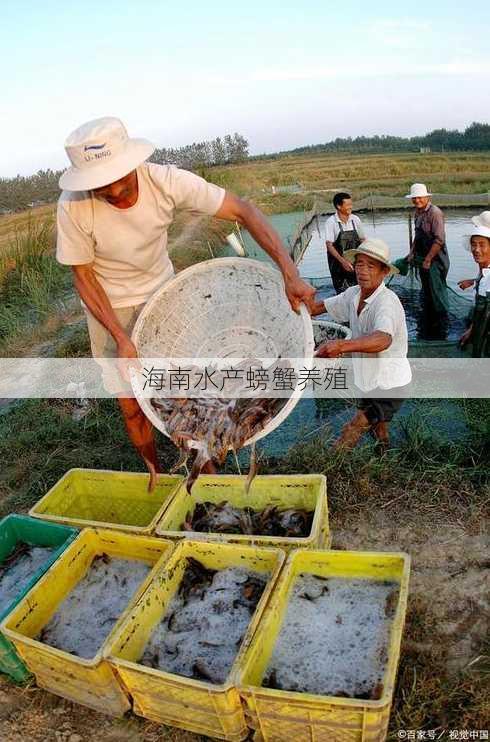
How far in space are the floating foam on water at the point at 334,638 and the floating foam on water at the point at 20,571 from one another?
153cm

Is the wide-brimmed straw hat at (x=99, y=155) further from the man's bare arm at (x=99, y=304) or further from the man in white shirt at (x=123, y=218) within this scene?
the man's bare arm at (x=99, y=304)

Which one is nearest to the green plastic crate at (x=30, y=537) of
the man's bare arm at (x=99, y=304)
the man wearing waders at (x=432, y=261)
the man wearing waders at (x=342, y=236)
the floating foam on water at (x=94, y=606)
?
the floating foam on water at (x=94, y=606)

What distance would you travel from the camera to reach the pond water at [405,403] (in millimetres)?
4520

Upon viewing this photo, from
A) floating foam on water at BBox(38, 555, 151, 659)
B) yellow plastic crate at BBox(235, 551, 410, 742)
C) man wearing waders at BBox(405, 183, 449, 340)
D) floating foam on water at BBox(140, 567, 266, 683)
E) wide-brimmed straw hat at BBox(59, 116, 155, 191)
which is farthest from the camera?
man wearing waders at BBox(405, 183, 449, 340)

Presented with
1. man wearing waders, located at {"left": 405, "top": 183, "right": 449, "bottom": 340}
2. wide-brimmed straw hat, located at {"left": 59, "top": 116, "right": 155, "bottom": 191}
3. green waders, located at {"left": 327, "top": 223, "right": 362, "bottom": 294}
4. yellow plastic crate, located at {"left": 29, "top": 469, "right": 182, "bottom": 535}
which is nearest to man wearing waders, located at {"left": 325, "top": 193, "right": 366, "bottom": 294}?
green waders, located at {"left": 327, "top": 223, "right": 362, "bottom": 294}

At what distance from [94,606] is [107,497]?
83cm

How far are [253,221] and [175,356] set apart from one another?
97 centimetres

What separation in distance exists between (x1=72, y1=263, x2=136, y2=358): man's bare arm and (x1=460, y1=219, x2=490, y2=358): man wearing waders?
2.98 m

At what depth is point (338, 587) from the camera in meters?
2.61

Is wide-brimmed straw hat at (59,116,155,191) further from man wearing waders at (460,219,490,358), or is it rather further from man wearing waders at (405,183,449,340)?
man wearing waders at (405,183,449,340)

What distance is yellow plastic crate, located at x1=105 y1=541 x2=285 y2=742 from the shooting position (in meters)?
2.04

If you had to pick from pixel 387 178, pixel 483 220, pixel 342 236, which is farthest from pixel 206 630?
pixel 387 178

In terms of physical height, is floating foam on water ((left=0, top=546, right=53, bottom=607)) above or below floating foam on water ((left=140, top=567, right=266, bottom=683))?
below

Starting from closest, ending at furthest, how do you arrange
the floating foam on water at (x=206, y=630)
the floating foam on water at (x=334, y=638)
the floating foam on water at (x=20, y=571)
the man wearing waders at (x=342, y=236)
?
1. the floating foam on water at (x=334, y=638)
2. the floating foam on water at (x=206, y=630)
3. the floating foam on water at (x=20, y=571)
4. the man wearing waders at (x=342, y=236)
